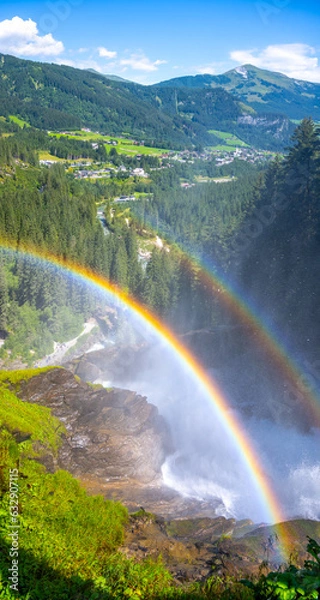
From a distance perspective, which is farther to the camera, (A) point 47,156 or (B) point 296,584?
(A) point 47,156

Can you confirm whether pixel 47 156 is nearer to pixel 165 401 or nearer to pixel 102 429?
pixel 165 401

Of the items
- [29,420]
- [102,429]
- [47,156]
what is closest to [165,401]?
[102,429]

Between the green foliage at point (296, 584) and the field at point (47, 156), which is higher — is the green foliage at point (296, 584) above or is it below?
below

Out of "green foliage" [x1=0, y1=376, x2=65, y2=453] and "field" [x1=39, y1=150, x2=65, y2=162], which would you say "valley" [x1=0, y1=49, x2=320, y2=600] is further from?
"field" [x1=39, y1=150, x2=65, y2=162]

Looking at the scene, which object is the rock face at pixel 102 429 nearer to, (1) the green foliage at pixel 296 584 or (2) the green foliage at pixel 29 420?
(2) the green foliage at pixel 29 420

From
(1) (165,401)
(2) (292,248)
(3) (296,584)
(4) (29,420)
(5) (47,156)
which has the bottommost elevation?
(1) (165,401)

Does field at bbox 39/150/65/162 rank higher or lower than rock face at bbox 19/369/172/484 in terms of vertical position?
higher

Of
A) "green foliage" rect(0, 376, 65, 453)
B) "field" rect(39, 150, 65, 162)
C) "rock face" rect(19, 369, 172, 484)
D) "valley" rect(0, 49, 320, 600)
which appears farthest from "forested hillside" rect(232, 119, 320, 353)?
"field" rect(39, 150, 65, 162)

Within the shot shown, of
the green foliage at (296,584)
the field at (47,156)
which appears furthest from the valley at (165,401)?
the field at (47,156)

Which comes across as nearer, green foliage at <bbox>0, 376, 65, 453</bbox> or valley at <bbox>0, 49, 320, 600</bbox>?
valley at <bbox>0, 49, 320, 600</bbox>
